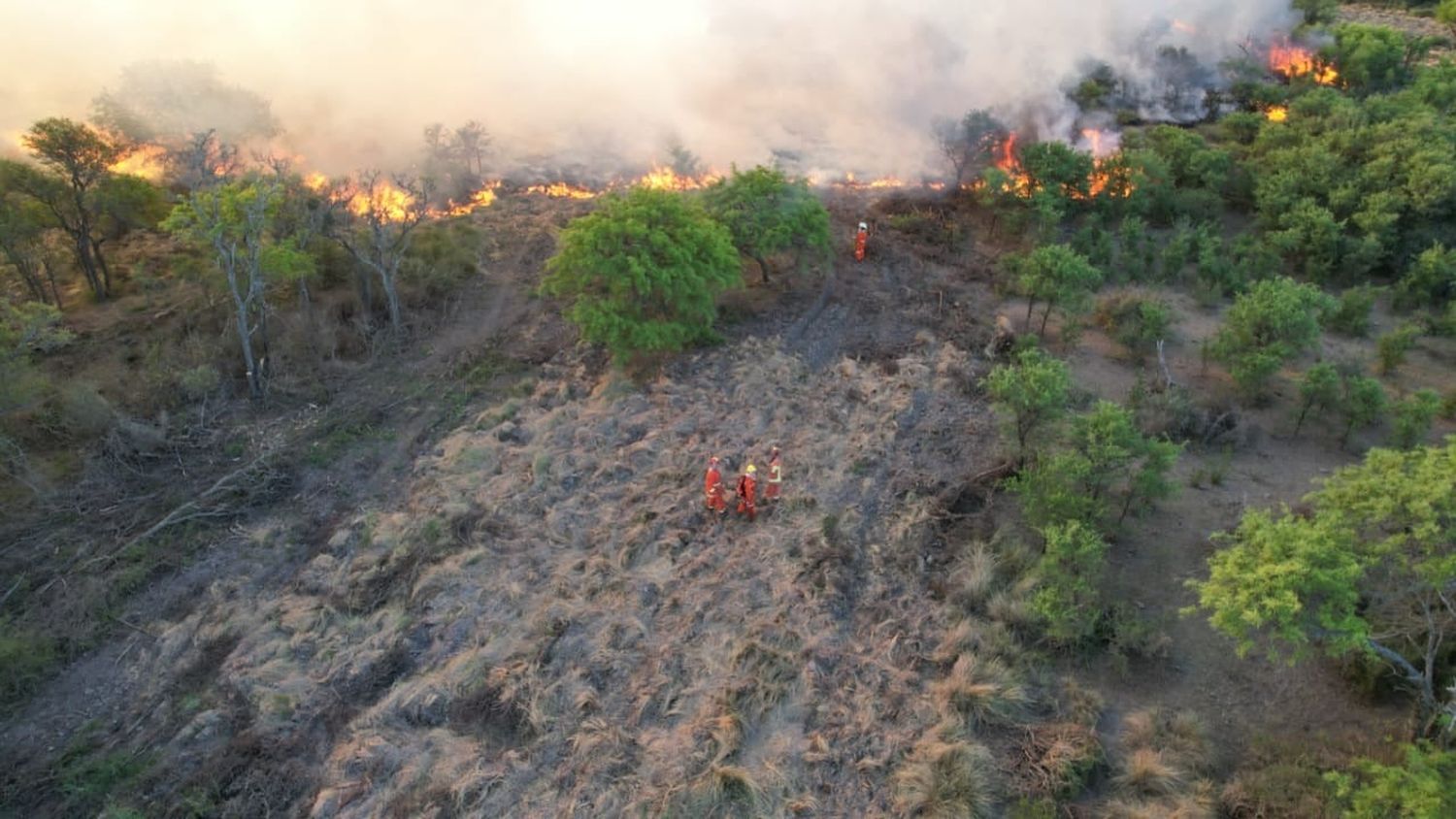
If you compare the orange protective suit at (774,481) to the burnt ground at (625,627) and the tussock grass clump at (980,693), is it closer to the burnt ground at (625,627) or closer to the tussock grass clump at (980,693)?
the burnt ground at (625,627)

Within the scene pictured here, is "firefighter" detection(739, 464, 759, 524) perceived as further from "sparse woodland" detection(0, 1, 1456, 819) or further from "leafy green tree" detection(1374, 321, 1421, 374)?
"leafy green tree" detection(1374, 321, 1421, 374)

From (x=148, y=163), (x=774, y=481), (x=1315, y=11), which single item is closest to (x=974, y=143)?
(x=774, y=481)

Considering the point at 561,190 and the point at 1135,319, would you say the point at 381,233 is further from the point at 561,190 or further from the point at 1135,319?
the point at 1135,319

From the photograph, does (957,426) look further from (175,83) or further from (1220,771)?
(175,83)

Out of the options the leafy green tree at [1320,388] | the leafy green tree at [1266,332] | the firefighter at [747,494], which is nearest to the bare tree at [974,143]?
the leafy green tree at [1266,332]

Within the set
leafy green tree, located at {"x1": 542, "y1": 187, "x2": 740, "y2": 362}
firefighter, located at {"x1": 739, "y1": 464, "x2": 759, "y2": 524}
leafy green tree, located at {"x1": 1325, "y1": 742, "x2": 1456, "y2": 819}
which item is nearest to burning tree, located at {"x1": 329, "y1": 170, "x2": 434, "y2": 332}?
leafy green tree, located at {"x1": 542, "y1": 187, "x2": 740, "y2": 362}

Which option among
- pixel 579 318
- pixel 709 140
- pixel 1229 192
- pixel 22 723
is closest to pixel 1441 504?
pixel 579 318
